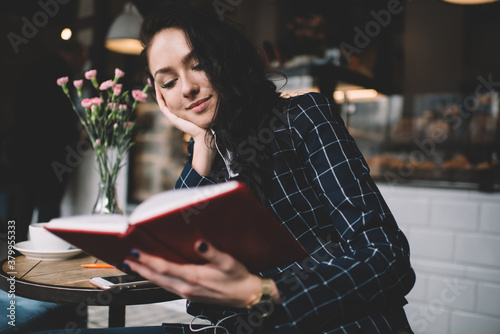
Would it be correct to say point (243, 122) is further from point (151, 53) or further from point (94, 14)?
point (94, 14)

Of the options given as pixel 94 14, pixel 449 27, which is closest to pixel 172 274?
pixel 94 14

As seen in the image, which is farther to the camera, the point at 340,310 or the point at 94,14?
the point at 94,14

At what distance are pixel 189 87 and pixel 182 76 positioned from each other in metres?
0.05

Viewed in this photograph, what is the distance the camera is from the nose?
1157mm

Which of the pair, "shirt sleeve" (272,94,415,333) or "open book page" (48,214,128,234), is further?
"shirt sleeve" (272,94,415,333)

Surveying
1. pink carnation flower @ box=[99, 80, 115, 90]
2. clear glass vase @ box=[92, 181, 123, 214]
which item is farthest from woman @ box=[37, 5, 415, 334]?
clear glass vase @ box=[92, 181, 123, 214]

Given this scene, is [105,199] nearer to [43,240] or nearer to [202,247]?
[43,240]

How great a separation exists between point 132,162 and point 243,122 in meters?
3.44

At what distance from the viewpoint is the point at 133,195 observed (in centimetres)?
433

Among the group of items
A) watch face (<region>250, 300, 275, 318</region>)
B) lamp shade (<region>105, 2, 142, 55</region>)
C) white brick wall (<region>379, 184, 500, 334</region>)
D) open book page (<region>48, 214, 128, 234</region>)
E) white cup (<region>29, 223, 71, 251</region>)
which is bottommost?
white brick wall (<region>379, 184, 500, 334</region>)

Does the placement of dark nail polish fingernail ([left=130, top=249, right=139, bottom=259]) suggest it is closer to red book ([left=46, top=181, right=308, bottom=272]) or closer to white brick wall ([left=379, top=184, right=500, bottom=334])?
red book ([left=46, top=181, right=308, bottom=272])

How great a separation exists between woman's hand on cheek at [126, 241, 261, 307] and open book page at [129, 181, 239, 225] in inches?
3.3

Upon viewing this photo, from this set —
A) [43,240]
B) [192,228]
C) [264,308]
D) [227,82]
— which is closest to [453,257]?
[227,82]

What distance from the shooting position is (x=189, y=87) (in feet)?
3.80
